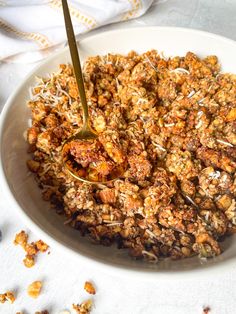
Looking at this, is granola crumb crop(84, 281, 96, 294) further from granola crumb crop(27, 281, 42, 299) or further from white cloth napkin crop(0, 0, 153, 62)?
white cloth napkin crop(0, 0, 153, 62)

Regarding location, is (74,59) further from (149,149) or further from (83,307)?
(83,307)

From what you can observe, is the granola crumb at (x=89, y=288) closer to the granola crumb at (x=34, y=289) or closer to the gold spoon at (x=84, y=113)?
the granola crumb at (x=34, y=289)

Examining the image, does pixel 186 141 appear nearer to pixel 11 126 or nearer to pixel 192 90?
pixel 192 90

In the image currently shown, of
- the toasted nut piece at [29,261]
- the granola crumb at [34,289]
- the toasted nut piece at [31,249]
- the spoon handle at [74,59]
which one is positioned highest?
the spoon handle at [74,59]

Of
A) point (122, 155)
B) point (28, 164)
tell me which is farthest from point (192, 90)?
point (28, 164)

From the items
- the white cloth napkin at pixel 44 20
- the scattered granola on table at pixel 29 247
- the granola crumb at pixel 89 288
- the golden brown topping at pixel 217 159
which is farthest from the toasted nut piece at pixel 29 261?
the white cloth napkin at pixel 44 20
